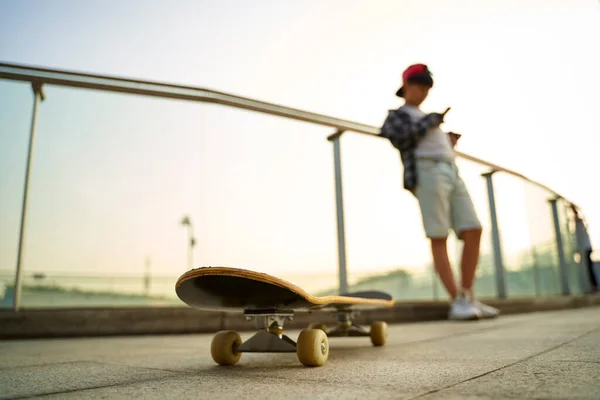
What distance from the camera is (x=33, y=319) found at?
10.1 feet

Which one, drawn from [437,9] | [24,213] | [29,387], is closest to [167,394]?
[29,387]

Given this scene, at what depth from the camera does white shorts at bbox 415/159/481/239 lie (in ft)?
12.5

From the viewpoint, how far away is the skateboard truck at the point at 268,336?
161cm

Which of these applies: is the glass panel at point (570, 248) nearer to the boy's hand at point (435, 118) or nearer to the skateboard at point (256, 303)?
the boy's hand at point (435, 118)

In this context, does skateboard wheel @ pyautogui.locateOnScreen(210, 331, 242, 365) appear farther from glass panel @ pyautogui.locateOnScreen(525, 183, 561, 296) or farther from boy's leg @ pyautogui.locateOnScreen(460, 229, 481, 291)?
glass panel @ pyautogui.locateOnScreen(525, 183, 561, 296)

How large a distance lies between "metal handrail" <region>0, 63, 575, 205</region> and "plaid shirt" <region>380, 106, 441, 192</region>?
1.35 ft

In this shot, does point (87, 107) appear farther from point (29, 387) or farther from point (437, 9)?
point (437, 9)

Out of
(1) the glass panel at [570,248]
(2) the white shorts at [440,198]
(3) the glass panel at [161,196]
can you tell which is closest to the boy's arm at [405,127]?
(2) the white shorts at [440,198]

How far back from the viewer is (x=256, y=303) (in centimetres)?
166

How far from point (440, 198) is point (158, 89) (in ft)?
7.69

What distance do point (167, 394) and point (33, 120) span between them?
2.80m

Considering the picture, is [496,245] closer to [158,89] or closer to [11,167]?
[158,89]

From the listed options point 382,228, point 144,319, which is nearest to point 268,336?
point 144,319

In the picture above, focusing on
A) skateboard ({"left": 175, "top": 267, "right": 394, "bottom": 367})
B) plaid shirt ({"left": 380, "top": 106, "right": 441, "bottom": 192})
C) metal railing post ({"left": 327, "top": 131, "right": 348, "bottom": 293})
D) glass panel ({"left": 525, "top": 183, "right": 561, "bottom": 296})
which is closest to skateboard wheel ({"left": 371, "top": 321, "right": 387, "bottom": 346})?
skateboard ({"left": 175, "top": 267, "right": 394, "bottom": 367})
